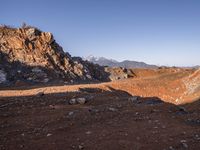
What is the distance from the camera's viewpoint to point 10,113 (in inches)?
744

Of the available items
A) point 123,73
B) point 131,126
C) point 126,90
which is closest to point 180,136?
point 131,126

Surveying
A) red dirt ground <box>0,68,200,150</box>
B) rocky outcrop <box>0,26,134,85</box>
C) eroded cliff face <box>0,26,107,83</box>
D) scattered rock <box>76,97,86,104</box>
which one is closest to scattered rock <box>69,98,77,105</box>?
scattered rock <box>76,97,86,104</box>

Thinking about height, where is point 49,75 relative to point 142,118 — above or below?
above

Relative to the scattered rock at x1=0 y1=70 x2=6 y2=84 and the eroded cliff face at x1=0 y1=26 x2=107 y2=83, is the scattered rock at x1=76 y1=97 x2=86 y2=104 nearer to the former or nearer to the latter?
the eroded cliff face at x1=0 y1=26 x2=107 y2=83

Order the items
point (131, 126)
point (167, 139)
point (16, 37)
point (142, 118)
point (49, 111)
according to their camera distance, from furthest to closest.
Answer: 1. point (16, 37)
2. point (49, 111)
3. point (142, 118)
4. point (131, 126)
5. point (167, 139)

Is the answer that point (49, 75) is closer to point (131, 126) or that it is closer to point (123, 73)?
point (123, 73)

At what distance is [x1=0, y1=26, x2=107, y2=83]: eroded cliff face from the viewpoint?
143 feet

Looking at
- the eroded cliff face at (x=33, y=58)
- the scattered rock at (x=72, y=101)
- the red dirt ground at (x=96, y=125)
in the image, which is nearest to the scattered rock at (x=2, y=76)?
the eroded cliff face at (x=33, y=58)

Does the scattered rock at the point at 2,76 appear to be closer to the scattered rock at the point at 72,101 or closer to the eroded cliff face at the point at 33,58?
the eroded cliff face at the point at 33,58

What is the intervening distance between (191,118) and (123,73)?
4899 cm

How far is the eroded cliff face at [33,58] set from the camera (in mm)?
43500

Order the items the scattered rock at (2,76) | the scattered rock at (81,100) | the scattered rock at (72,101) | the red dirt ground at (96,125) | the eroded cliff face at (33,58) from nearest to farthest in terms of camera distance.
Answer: the red dirt ground at (96,125), the scattered rock at (72,101), the scattered rock at (81,100), the scattered rock at (2,76), the eroded cliff face at (33,58)

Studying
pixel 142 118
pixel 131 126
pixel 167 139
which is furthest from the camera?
pixel 142 118

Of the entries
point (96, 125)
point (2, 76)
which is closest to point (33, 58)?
point (2, 76)
